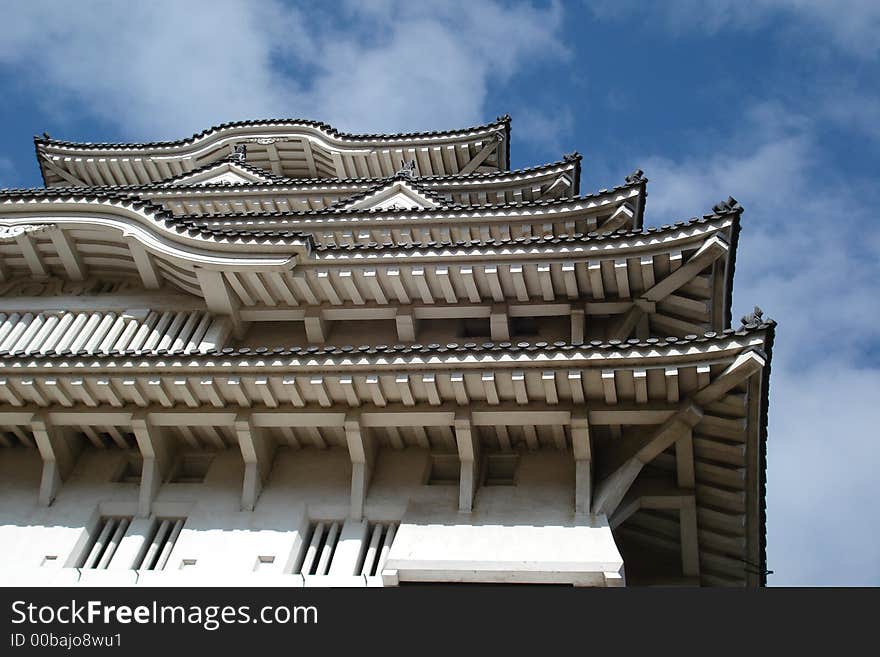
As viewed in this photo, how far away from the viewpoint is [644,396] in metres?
11.4

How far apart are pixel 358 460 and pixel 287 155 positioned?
15348mm

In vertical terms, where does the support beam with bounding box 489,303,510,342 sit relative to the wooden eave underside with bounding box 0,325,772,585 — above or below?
above

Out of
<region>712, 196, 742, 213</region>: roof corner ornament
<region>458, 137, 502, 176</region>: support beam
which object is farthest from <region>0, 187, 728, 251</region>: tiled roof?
<region>458, 137, 502, 176</region>: support beam

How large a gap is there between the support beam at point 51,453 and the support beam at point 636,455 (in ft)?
23.4

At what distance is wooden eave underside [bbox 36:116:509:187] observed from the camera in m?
24.5

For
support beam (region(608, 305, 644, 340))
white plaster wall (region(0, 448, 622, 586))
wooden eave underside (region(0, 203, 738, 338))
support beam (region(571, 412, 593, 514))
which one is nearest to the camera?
white plaster wall (region(0, 448, 622, 586))

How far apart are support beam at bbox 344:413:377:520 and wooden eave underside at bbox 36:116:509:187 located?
13.4m

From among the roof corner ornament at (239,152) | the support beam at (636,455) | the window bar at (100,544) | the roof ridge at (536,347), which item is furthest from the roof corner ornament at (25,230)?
the support beam at (636,455)

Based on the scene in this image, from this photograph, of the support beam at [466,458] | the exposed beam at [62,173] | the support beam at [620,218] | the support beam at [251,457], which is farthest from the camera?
the exposed beam at [62,173]

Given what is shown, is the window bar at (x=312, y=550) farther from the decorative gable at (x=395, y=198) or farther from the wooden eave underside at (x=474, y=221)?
the decorative gable at (x=395, y=198)

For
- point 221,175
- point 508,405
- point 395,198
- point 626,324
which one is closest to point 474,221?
point 395,198

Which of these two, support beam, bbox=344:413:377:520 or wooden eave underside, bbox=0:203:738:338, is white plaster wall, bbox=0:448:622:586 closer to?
support beam, bbox=344:413:377:520

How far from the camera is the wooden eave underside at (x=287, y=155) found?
24516mm

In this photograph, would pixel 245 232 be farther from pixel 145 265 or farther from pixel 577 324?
pixel 577 324
